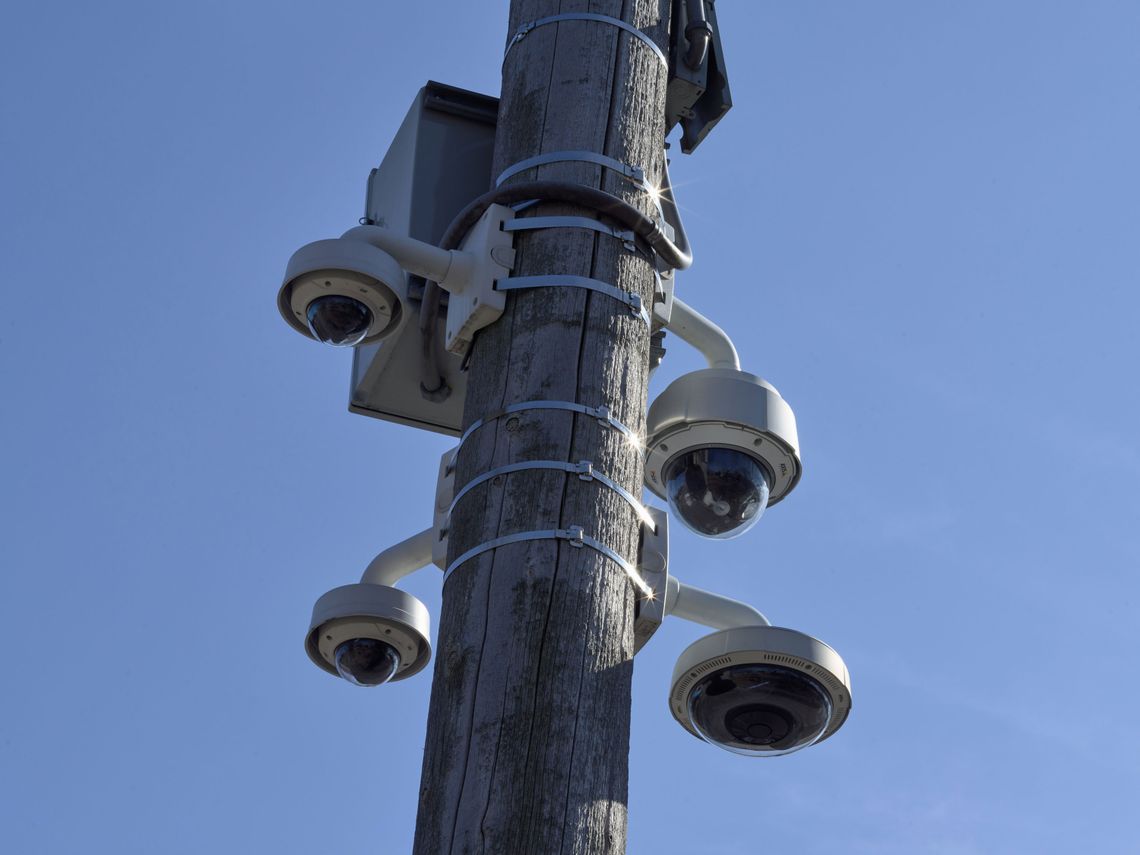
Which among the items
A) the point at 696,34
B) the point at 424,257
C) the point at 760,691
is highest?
the point at 696,34

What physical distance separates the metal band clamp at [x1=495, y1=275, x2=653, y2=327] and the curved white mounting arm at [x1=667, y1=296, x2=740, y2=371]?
1.68 ft

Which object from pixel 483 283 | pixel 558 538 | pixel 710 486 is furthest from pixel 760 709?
pixel 483 283

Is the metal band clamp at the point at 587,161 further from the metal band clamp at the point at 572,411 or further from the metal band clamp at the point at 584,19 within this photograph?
the metal band clamp at the point at 572,411

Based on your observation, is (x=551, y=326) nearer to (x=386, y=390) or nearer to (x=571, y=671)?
(x=571, y=671)

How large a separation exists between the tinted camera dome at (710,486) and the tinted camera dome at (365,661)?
897 millimetres

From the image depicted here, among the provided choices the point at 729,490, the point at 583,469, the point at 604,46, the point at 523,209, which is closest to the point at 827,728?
the point at 729,490

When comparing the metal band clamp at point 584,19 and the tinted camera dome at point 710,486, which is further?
the metal band clamp at point 584,19

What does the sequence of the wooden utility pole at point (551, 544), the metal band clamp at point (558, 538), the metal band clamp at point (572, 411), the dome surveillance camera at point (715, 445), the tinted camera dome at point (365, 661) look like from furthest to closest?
1. the tinted camera dome at point (365, 661)
2. the dome surveillance camera at point (715, 445)
3. the metal band clamp at point (572, 411)
4. the metal band clamp at point (558, 538)
5. the wooden utility pole at point (551, 544)

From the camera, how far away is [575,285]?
416 centimetres

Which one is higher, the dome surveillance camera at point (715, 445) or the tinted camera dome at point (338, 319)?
the tinted camera dome at point (338, 319)

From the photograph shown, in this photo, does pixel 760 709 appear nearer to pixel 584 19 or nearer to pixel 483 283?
pixel 483 283

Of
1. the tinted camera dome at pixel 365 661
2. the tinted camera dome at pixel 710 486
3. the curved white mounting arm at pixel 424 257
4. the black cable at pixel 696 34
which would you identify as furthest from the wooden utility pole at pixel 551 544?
the tinted camera dome at pixel 365 661

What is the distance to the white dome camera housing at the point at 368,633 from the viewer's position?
4.82 m

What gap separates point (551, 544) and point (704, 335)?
1.22 m
